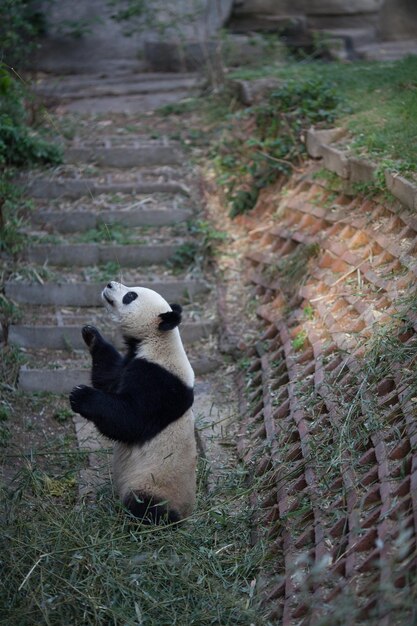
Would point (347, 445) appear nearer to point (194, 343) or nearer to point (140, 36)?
point (194, 343)

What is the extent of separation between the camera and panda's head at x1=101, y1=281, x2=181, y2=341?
514 centimetres

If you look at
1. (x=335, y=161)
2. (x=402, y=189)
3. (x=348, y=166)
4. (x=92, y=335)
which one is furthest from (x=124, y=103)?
(x=92, y=335)

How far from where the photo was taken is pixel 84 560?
445 cm

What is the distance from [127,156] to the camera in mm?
9188

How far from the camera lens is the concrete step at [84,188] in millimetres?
8539

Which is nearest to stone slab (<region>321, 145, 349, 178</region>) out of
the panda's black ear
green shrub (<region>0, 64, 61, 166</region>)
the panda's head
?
the panda's head

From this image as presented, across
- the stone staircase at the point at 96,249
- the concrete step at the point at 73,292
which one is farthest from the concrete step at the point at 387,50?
the concrete step at the point at 73,292

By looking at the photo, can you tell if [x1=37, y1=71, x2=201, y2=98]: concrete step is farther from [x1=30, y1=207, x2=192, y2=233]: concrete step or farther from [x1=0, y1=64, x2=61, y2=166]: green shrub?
[x1=30, y1=207, x2=192, y2=233]: concrete step

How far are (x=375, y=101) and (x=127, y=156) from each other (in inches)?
102

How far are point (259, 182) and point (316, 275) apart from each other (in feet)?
6.36

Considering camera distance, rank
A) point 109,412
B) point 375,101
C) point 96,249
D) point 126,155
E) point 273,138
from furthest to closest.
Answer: point 126,155
point 273,138
point 375,101
point 96,249
point 109,412

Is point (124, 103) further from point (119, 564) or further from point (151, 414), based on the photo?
point (119, 564)

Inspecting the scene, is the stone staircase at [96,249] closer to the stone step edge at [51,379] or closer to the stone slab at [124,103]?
the stone step edge at [51,379]

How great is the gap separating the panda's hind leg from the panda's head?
889 millimetres
